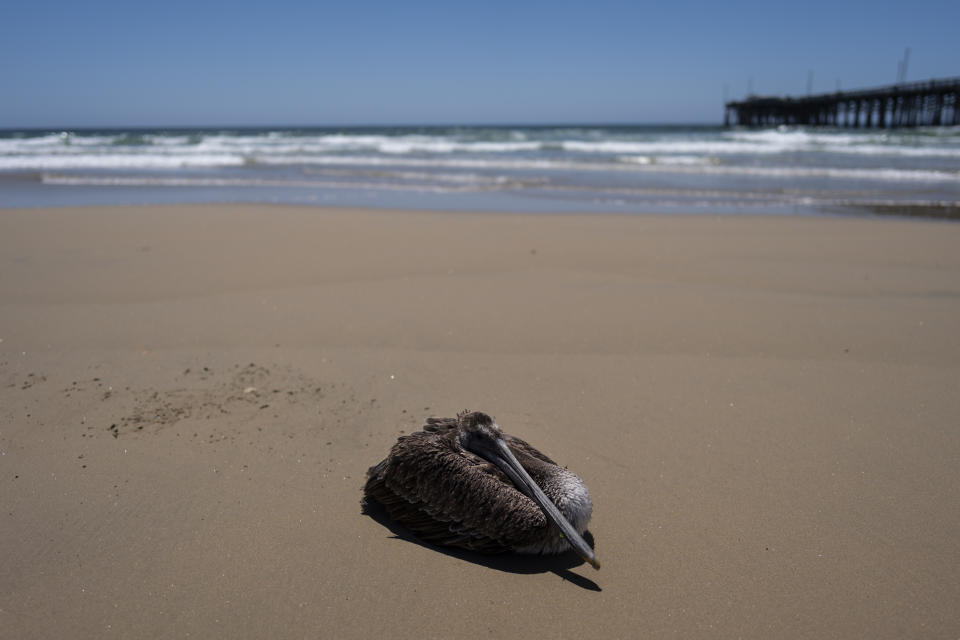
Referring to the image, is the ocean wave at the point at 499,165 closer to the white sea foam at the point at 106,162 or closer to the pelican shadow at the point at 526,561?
the white sea foam at the point at 106,162

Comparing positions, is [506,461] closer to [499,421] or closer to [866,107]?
[499,421]

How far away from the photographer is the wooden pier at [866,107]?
4703 centimetres

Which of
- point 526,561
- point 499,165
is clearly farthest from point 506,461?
point 499,165

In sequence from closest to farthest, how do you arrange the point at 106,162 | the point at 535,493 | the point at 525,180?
the point at 535,493 → the point at 525,180 → the point at 106,162

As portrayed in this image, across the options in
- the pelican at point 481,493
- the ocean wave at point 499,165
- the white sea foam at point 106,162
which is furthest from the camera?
the white sea foam at point 106,162

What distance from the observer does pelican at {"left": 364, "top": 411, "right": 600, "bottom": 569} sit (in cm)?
273

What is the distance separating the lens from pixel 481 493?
277cm

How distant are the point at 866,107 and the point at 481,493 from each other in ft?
216

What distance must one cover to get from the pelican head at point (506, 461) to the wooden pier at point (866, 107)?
56136 mm

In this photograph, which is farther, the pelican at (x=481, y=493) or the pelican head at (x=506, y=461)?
the pelican at (x=481, y=493)

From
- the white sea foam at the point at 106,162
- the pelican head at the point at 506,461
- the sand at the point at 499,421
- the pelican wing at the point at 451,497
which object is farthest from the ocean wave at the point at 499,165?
the pelican wing at the point at 451,497

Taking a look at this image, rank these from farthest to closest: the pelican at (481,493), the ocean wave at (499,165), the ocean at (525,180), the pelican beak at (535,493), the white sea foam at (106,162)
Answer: the white sea foam at (106,162), the ocean wave at (499,165), the ocean at (525,180), the pelican at (481,493), the pelican beak at (535,493)

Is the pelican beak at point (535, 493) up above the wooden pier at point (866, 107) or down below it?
below

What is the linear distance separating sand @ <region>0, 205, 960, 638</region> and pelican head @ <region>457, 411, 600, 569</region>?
0.27 m
